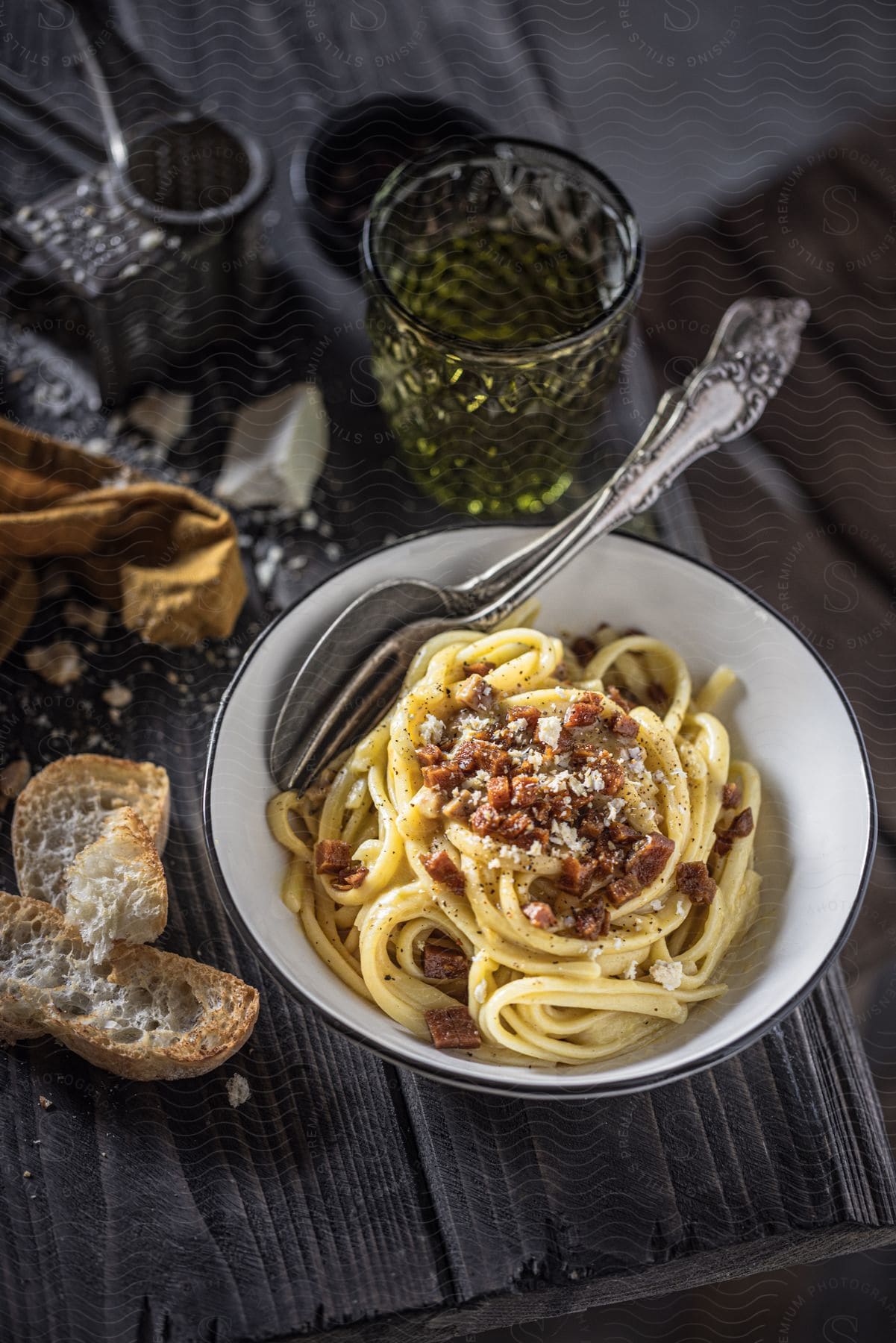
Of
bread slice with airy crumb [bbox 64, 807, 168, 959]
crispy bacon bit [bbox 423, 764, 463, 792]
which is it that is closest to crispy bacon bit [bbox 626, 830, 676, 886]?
crispy bacon bit [bbox 423, 764, 463, 792]

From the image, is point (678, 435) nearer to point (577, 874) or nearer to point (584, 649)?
point (584, 649)

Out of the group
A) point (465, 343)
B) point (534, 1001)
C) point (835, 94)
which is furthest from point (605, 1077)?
point (835, 94)

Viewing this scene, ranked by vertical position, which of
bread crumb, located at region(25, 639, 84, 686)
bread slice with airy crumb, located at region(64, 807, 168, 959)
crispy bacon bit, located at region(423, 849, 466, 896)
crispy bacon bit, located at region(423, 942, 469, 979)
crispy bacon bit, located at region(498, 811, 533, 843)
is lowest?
bread crumb, located at region(25, 639, 84, 686)

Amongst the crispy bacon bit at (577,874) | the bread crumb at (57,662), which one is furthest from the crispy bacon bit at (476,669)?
the bread crumb at (57,662)

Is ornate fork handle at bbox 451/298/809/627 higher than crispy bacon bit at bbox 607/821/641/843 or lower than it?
higher

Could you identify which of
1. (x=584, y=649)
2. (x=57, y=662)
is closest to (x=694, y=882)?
(x=584, y=649)

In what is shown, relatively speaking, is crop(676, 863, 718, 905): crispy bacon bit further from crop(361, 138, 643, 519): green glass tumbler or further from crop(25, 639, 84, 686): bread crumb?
crop(25, 639, 84, 686): bread crumb
